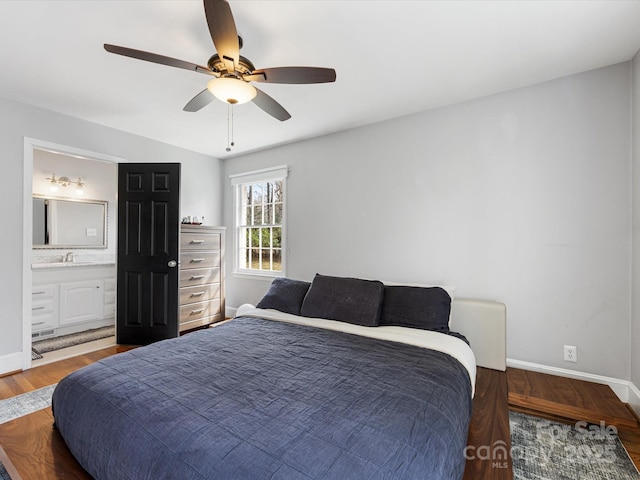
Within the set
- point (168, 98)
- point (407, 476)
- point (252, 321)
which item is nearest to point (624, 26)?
point (407, 476)

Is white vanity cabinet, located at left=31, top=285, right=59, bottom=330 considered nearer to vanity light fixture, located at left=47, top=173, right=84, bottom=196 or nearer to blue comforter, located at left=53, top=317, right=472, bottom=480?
vanity light fixture, located at left=47, top=173, right=84, bottom=196

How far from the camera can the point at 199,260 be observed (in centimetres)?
402

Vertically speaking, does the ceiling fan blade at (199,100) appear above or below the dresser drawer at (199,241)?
above

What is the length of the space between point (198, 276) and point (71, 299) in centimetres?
162

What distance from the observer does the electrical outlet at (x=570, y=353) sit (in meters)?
2.37

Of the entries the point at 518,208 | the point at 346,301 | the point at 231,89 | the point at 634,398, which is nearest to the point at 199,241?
the point at 346,301

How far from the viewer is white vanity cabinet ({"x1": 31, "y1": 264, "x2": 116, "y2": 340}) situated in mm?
3629

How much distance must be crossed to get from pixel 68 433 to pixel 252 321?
51.8 inches

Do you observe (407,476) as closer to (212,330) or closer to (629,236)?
(212,330)

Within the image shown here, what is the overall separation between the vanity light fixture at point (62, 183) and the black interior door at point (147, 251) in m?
1.43

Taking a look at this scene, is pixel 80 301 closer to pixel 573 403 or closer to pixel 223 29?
pixel 223 29

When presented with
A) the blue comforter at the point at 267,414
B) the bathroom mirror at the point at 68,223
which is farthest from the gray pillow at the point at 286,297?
the bathroom mirror at the point at 68,223

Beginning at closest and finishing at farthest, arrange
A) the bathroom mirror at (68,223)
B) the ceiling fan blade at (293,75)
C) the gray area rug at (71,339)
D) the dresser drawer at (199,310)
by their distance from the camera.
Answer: the ceiling fan blade at (293,75)
the gray area rug at (71,339)
the dresser drawer at (199,310)
the bathroom mirror at (68,223)

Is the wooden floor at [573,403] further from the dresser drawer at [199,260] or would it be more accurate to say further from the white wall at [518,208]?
the dresser drawer at [199,260]
